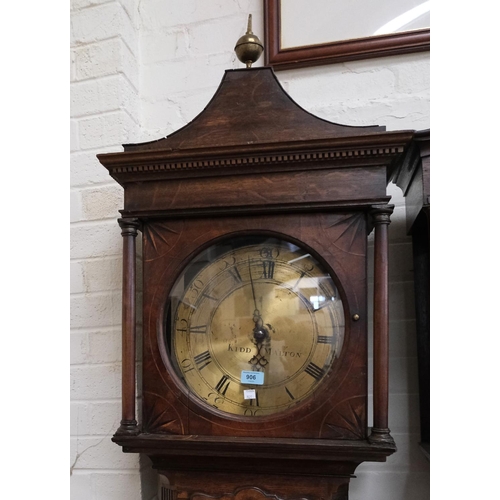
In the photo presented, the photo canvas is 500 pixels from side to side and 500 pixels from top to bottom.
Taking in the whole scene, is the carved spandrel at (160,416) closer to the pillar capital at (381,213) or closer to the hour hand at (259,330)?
the hour hand at (259,330)

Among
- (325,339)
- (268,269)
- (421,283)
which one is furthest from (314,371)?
(421,283)

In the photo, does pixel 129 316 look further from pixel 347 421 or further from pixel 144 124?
pixel 144 124

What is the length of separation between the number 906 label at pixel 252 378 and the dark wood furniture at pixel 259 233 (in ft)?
0.18

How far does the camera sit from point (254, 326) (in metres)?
0.66

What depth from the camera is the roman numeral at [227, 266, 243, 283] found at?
0.68 meters

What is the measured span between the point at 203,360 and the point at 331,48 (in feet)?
2.24

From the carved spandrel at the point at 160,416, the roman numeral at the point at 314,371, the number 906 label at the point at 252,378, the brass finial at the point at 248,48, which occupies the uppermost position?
the brass finial at the point at 248,48

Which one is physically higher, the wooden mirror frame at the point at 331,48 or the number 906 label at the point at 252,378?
the wooden mirror frame at the point at 331,48

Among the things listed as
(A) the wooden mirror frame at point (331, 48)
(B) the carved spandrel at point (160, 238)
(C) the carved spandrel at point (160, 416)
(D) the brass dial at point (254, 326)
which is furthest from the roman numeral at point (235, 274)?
(A) the wooden mirror frame at point (331, 48)

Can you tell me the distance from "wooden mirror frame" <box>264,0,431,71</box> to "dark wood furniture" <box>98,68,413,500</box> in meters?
0.26

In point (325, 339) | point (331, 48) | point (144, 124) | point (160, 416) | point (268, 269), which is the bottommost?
point (160, 416)

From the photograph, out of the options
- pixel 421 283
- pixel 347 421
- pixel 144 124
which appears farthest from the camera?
pixel 144 124

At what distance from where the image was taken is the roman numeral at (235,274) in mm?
678
